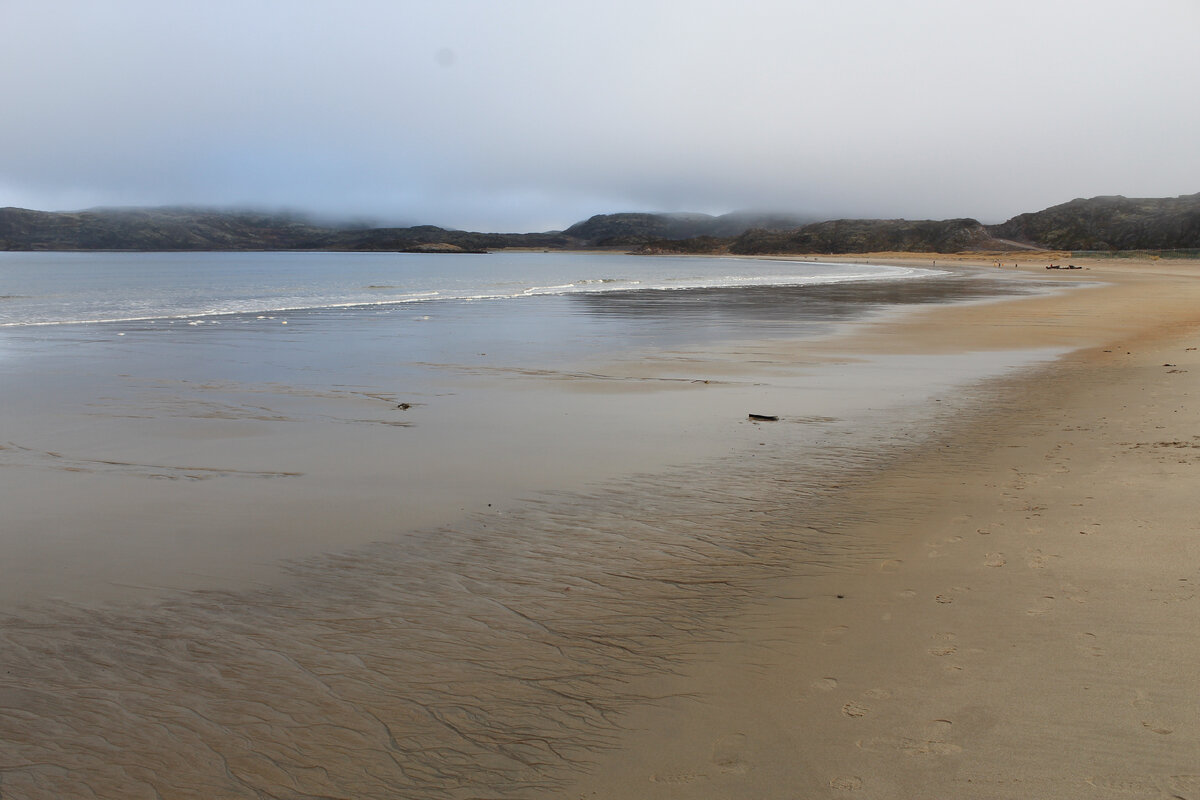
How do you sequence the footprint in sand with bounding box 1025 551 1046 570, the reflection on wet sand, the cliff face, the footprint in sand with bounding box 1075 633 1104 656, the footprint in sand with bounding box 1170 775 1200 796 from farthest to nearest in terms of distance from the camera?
1. the cliff face
2. the footprint in sand with bounding box 1025 551 1046 570
3. the footprint in sand with bounding box 1075 633 1104 656
4. the reflection on wet sand
5. the footprint in sand with bounding box 1170 775 1200 796

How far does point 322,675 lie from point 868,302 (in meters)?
30.7

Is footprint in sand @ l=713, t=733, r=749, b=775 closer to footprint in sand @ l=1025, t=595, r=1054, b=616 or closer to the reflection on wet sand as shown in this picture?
the reflection on wet sand

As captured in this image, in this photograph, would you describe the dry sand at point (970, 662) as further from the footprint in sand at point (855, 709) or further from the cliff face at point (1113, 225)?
the cliff face at point (1113, 225)

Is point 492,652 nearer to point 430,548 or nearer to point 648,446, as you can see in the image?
point 430,548

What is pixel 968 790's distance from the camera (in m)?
2.66

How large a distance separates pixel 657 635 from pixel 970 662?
1394mm

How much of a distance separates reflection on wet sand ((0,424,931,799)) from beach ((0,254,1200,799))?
15 mm

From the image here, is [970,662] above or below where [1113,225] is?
below

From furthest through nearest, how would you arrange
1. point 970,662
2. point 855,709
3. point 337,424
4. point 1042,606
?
point 337,424 < point 1042,606 < point 970,662 < point 855,709

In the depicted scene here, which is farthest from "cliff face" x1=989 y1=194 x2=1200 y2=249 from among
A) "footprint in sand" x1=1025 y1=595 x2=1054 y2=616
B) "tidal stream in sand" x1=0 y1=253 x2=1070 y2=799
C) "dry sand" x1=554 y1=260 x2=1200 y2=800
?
"footprint in sand" x1=1025 y1=595 x2=1054 y2=616

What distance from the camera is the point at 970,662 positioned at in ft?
11.3

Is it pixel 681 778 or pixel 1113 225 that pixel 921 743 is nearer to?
pixel 681 778

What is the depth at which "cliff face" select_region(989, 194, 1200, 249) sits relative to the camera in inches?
5197

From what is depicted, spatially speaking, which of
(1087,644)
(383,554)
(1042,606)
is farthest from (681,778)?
(383,554)
